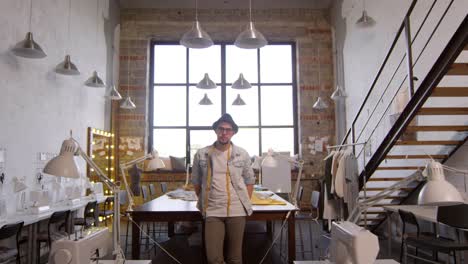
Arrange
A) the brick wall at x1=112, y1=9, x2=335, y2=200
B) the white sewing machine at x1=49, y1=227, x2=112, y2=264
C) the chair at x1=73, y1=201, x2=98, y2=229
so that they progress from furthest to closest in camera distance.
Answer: the brick wall at x1=112, y1=9, x2=335, y2=200 < the chair at x1=73, y1=201, x2=98, y2=229 < the white sewing machine at x1=49, y1=227, x2=112, y2=264

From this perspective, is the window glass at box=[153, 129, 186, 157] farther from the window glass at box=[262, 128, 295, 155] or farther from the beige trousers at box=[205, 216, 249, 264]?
the beige trousers at box=[205, 216, 249, 264]

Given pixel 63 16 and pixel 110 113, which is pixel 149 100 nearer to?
pixel 110 113

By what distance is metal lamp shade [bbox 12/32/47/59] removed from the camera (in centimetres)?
442

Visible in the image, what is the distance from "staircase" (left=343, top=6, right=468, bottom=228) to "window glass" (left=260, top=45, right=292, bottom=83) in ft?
13.0

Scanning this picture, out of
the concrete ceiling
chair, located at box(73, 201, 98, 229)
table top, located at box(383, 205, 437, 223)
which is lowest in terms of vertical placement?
chair, located at box(73, 201, 98, 229)

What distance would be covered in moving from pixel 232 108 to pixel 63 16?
4.30m

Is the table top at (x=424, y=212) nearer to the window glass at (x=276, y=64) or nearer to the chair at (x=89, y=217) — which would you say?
the chair at (x=89, y=217)

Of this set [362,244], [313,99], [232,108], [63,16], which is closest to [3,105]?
[63,16]

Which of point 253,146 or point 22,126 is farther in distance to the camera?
point 253,146

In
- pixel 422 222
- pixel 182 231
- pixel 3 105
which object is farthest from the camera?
pixel 182 231

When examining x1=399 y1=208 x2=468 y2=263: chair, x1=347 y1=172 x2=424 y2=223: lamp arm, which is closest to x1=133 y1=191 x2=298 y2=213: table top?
x1=399 y1=208 x2=468 y2=263: chair

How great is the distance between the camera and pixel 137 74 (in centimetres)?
906

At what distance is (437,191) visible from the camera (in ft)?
4.60

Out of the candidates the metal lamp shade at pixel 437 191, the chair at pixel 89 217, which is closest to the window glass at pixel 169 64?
the chair at pixel 89 217
